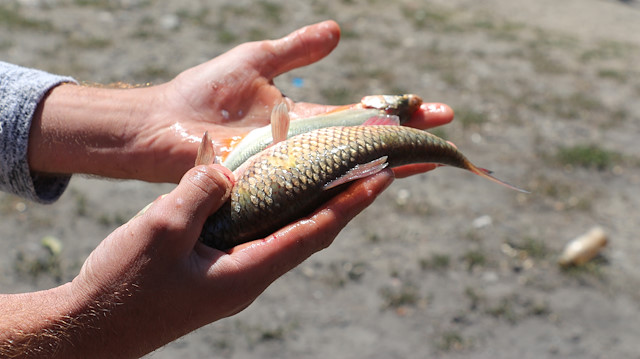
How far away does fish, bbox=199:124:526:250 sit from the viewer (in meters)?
2.55

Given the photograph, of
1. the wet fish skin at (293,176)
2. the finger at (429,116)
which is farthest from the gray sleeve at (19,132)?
the finger at (429,116)

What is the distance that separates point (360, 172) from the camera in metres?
2.73

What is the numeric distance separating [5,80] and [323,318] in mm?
2974

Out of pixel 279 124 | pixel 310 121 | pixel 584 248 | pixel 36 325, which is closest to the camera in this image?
pixel 36 325

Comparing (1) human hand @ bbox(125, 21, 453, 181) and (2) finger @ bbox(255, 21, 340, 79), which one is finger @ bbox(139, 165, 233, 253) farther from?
(2) finger @ bbox(255, 21, 340, 79)

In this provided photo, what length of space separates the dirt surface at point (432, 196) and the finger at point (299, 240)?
2.53 meters

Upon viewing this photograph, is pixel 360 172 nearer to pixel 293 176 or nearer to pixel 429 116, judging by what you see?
pixel 293 176

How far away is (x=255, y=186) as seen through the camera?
261 centimetres

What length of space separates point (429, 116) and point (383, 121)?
1.76ft

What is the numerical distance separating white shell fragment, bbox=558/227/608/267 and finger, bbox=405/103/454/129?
2.65 meters

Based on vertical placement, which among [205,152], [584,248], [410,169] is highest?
[205,152]

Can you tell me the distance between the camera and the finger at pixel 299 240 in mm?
2406

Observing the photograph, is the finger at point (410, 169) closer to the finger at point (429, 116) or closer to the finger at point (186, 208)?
the finger at point (429, 116)

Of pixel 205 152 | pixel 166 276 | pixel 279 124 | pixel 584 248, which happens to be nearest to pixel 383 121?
pixel 279 124
